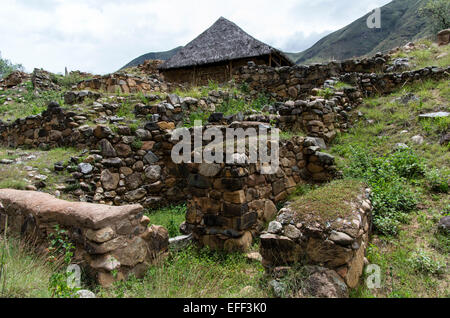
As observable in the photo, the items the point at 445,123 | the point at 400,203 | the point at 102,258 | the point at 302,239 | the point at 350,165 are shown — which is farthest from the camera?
the point at 445,123

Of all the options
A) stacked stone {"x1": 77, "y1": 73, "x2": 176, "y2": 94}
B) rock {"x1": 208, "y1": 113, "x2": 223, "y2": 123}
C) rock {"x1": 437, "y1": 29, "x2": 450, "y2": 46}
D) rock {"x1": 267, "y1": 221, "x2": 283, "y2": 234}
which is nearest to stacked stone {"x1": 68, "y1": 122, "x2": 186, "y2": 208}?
rock {"x1": 208, "y1": 113, "x2": 223, "y2": 123}

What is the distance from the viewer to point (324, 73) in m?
9.09

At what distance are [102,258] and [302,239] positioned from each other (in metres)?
1.94

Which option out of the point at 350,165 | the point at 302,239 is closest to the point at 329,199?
the point at 302,239

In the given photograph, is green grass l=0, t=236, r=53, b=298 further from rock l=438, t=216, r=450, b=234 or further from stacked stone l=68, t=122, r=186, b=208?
rock l=438, t=216, r=450, b=234

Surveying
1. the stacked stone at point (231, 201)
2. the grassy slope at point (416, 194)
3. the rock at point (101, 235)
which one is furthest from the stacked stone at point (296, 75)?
the rock at point (101, 235)

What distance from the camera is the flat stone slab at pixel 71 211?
2508mm

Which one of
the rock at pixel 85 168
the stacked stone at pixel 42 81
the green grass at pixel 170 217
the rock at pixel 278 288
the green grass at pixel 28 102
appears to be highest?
the stacked stone at pixel 42 81

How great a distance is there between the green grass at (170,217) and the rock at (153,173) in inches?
28.1

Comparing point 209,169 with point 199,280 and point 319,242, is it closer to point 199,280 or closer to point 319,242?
point 199,280

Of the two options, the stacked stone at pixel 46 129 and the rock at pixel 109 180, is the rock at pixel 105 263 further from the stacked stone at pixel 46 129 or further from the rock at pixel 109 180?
the stacked stone at pixel 46 129

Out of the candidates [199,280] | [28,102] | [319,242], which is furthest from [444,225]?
[28,102]

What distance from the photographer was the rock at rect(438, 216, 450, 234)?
10.0 feet
